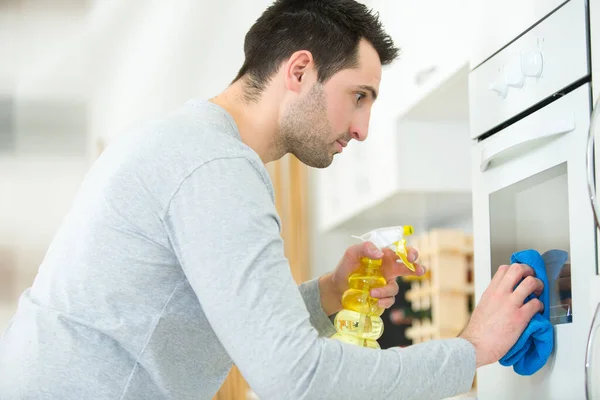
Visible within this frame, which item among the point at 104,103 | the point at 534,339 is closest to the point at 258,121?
the point at 534,339

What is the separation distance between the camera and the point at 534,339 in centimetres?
131

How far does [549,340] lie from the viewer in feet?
4.23

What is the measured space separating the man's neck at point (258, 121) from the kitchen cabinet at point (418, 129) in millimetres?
784

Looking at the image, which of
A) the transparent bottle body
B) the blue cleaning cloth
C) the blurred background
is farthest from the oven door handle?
the blurred background

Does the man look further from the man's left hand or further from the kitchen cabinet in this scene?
the kitchen cabinet

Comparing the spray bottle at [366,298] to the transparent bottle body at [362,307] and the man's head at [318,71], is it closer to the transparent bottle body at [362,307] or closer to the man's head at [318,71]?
the transparent bottle body at [362,307]

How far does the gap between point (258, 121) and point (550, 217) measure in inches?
20.2

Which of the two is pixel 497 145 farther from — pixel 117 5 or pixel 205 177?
pixel 117 5

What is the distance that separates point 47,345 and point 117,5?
121 inches

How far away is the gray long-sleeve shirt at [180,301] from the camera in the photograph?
3.42 feet

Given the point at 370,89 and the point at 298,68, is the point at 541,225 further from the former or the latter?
the point at 298,68

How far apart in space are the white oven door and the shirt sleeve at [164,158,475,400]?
24 cm

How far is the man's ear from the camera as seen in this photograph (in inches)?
55.3

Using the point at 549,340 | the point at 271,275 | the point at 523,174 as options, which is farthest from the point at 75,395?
the point at 523,174
